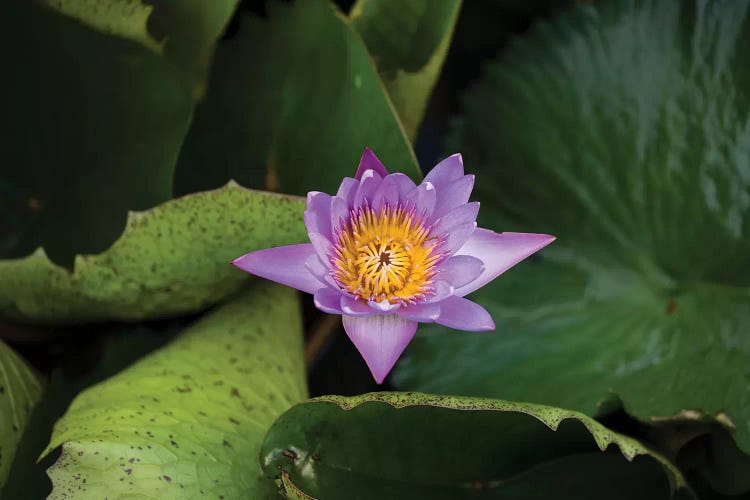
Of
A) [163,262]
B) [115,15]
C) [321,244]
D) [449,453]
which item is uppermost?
[115,15]

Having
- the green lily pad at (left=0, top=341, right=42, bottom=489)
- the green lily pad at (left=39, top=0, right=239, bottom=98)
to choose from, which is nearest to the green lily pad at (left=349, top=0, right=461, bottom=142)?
the green lily pad at (left=39, top=0, right=239, bottom=98)

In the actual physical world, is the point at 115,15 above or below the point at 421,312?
above

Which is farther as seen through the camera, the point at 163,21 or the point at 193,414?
the point at 163,21

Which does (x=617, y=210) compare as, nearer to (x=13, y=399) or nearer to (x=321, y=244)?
(x=321, y=244)

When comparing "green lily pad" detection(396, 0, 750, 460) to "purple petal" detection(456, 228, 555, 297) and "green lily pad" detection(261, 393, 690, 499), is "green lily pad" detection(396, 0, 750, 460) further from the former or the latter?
"purple petal" detection(456, 228, 555, 297)

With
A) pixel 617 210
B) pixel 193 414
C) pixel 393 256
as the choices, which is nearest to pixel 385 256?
pixel 393 256

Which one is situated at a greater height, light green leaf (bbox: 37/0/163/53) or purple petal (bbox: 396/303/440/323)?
light green leaf (bbox: 37/0/163/53)

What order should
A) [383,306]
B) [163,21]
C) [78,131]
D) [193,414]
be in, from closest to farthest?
[383,306] → [193,414] → [163,21] → [78,131]
